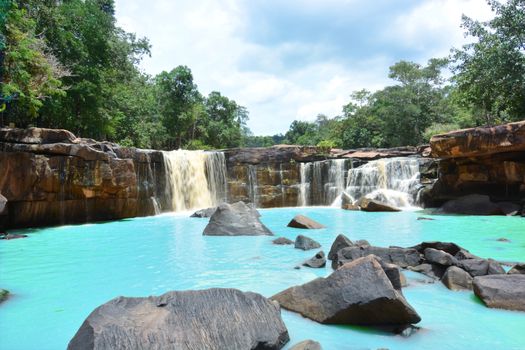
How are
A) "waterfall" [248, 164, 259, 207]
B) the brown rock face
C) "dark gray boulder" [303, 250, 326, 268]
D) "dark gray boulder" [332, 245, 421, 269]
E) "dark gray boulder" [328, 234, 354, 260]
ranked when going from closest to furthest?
"dark gray boulder" [332, 245, 421, 269]
"dark gray boulder" [303, 250, 326, 268]
"dark gray boulder" [328, 234, 354, 260]
the brown rock face
"waterfall" [248, 164, 259, 207]

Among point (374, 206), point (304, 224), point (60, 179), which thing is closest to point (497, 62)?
point (374, 206)

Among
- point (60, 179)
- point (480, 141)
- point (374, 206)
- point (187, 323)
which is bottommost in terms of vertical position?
point (187, 323)

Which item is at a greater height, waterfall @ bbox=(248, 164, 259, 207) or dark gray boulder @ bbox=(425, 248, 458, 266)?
waterfall @ bbox=(248, 164, 259, 207)

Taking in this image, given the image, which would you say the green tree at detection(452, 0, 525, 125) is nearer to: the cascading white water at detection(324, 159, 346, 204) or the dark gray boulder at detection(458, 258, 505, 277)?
the cascading white water at detection(324, 159, 346, 204)

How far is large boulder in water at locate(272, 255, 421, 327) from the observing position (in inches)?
140

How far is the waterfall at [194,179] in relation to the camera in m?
19.1

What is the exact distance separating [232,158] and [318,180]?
16.8ft

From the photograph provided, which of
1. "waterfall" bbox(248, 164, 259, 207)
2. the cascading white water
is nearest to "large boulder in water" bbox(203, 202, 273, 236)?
"waterfall" bbox(248, 164, 259, 207)

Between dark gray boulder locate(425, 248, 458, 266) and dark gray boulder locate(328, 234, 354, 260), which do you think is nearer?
dark gray boulder locate(425, 248, 458, 266)

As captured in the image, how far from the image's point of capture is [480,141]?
590 inches

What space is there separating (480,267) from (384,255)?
139 centimetres

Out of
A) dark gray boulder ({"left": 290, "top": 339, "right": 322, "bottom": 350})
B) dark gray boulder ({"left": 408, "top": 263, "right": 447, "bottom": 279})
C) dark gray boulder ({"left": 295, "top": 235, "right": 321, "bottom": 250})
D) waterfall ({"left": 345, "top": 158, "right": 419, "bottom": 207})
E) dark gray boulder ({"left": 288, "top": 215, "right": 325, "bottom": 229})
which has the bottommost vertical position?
dark gray boulder ({"left": 408, "top": 263, "right": 447, "bottom": 279})

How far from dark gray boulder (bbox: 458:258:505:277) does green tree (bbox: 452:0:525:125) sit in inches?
577

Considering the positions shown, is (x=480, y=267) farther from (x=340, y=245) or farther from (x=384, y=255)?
(x=340, y=245)
